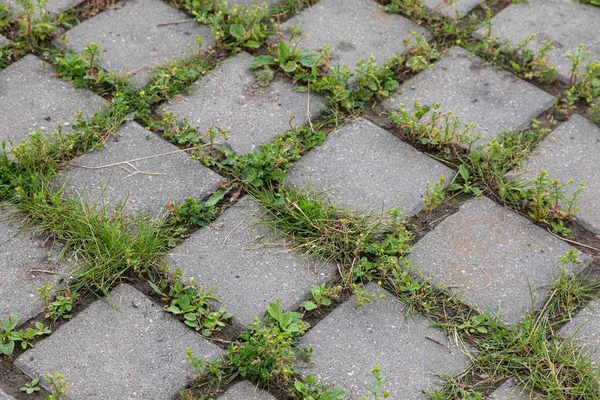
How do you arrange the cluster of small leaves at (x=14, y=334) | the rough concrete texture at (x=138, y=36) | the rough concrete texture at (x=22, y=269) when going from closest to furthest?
the cluster of small leaves at (x=14, y=334) < the rough concrete texture at (x=22, y=269) < the rough concrete texture at (x=138, y=36)

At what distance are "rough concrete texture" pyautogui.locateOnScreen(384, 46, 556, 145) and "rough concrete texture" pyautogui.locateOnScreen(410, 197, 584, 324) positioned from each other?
1.35 feet

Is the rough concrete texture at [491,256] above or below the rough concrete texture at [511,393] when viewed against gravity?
above

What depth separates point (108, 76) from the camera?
353 centimetres

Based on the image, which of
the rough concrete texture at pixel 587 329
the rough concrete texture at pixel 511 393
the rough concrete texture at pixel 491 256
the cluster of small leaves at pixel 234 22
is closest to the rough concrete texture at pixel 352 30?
the cluster of small leaves at pixel 234 22

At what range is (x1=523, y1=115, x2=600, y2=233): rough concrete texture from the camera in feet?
10.5

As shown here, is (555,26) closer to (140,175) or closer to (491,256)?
(491,256)

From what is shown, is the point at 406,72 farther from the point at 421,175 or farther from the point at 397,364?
the point at 397,364

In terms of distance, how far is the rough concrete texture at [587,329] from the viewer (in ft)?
9.00

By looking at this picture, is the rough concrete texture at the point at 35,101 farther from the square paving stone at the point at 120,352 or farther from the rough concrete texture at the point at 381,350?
the rough concrete texture at the point at 381,350

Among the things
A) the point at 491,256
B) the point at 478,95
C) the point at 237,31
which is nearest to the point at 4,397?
the point at 491,256

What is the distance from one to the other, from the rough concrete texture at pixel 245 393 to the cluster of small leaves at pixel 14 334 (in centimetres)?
59

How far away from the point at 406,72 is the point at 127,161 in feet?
3.95

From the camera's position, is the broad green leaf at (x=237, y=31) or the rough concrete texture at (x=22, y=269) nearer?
the rough concrete texture at (x=22, y=269)

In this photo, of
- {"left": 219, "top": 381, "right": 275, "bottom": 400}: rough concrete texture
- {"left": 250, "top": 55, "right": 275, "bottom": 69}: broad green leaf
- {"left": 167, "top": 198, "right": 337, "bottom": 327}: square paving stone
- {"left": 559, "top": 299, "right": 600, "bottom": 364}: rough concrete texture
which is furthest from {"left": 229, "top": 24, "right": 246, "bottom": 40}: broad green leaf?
{"left": 559, "top": 299, "right": 600, "bottom": 364}: rough concrete texture
